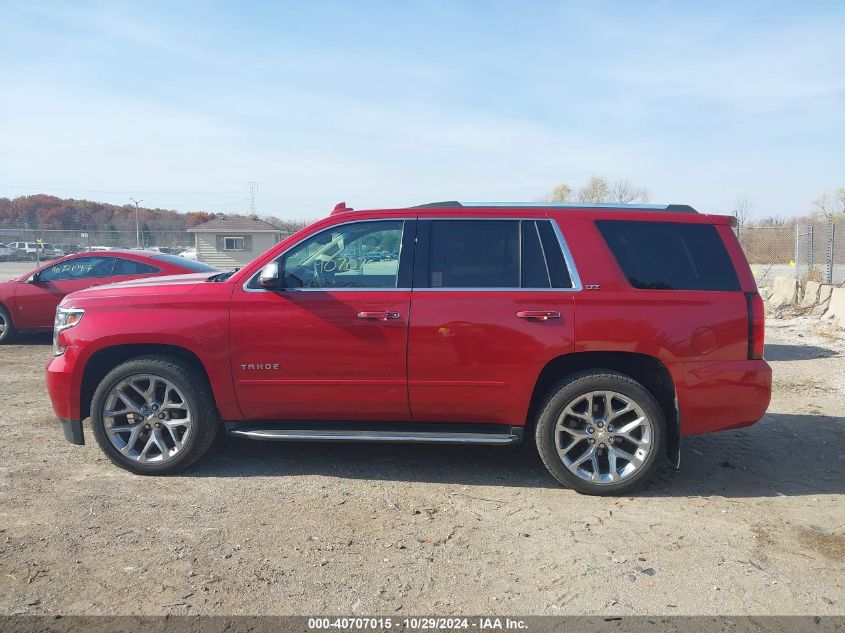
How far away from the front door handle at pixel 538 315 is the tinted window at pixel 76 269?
8.08 metres

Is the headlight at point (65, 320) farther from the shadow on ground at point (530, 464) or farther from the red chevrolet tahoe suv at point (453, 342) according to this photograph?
the shadow on ground at point (530, 464)

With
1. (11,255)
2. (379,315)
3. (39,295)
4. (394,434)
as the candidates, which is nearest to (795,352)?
(394,434)

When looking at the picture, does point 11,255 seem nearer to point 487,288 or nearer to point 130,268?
point 130,268

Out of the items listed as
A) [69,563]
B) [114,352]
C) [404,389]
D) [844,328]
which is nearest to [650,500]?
[404,389]

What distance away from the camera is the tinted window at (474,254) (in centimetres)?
461

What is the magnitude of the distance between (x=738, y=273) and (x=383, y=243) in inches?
96.1

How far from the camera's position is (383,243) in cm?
477

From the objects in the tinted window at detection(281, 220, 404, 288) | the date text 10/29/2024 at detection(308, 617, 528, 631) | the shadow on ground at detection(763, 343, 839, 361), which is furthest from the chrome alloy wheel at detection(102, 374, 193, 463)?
the shadow on ground at detection(763, 343, 839, 361)

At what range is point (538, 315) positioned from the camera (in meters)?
4.46

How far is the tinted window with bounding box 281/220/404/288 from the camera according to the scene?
4.71 m

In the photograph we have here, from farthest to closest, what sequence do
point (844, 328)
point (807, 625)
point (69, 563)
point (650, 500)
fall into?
point (844, 328), point (650, 500), point (69, 563), point (807, 625)

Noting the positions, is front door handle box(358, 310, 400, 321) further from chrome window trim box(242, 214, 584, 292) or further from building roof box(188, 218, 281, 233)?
building roof box(188, 218, 281, 233)

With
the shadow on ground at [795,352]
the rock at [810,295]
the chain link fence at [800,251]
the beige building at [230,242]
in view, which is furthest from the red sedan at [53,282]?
the beige building at [230,242]

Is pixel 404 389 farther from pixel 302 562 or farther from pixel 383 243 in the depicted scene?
pixel 302 562
